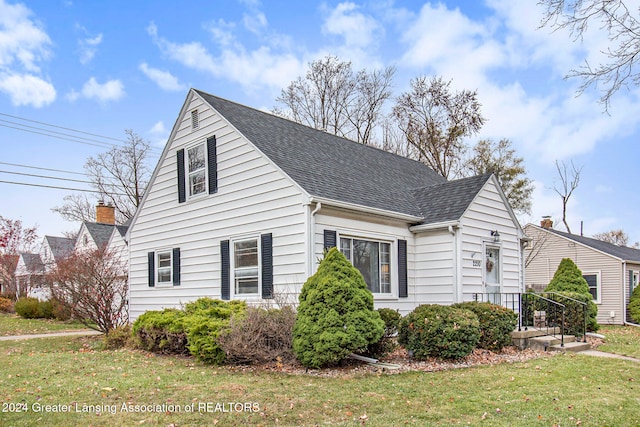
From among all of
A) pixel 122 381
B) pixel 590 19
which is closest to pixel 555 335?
pixel 590 19

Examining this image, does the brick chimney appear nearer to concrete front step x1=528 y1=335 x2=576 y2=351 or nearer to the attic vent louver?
the attic vent louver

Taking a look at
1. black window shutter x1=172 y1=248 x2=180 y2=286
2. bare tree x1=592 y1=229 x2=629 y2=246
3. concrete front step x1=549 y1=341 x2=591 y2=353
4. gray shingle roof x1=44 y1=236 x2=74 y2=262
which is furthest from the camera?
bare tree x1=592 y1=229 x2=629 y2=246

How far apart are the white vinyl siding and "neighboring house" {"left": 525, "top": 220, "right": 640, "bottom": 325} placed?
14.6 metres

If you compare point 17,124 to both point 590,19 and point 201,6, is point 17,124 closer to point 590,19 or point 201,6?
point 201,6

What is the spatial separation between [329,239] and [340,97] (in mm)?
20046

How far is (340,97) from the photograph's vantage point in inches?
1143

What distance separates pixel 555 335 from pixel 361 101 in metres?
20.3

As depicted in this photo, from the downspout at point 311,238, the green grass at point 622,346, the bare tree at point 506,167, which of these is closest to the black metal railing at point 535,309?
the green grass at point 622,346

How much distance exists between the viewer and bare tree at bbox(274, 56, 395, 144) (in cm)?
2908

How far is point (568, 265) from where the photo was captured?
16453 millimetres

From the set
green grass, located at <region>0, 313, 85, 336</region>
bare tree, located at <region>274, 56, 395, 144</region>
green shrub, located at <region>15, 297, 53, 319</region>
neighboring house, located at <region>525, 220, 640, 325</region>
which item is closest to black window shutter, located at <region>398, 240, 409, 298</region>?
neighboring house, located at <region>525, 220, 640, 325</region>

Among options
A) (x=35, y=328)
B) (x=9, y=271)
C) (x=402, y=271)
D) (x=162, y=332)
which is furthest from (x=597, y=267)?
(x=9, y=271)

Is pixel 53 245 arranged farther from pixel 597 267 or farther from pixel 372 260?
pixel 597 267

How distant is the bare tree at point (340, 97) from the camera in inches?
1145
